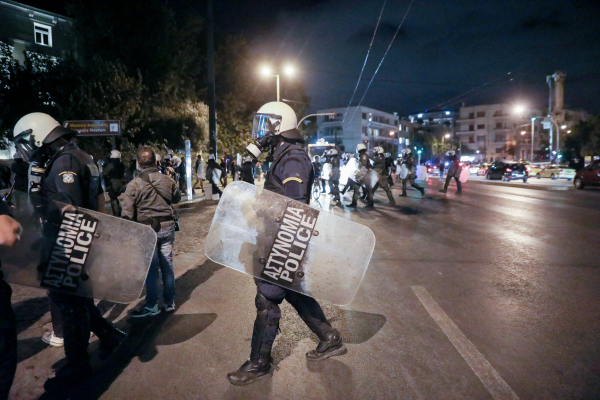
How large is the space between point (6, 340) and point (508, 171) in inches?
1385

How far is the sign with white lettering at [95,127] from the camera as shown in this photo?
1150 cm

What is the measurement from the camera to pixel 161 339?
3.70 metres

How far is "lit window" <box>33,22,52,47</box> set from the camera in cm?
2664

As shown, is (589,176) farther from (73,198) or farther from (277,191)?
(73,198)

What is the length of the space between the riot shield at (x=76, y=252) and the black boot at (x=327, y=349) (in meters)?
1.46

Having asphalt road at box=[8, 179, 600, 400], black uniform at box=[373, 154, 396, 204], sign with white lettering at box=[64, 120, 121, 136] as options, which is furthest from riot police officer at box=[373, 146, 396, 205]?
sign with white lettering at box=[64, 120, 121, 136]

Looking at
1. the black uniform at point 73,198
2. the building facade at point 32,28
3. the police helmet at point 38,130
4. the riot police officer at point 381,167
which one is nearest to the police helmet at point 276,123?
the black uniform at point 73,198

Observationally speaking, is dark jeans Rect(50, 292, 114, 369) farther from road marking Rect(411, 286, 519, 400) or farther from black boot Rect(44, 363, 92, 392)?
road marking Rect(411, 286, 519, 400)

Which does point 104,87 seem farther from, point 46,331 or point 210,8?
point 46,331

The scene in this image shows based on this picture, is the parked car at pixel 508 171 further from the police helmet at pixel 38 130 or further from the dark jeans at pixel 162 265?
the police helmet at pixel 38 130

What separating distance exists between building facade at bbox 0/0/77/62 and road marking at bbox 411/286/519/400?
86.2 feet

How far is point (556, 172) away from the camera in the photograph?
3344 cm

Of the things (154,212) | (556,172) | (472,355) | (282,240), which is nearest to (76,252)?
(154,212)

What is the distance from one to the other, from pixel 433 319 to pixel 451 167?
14926 millimetres
